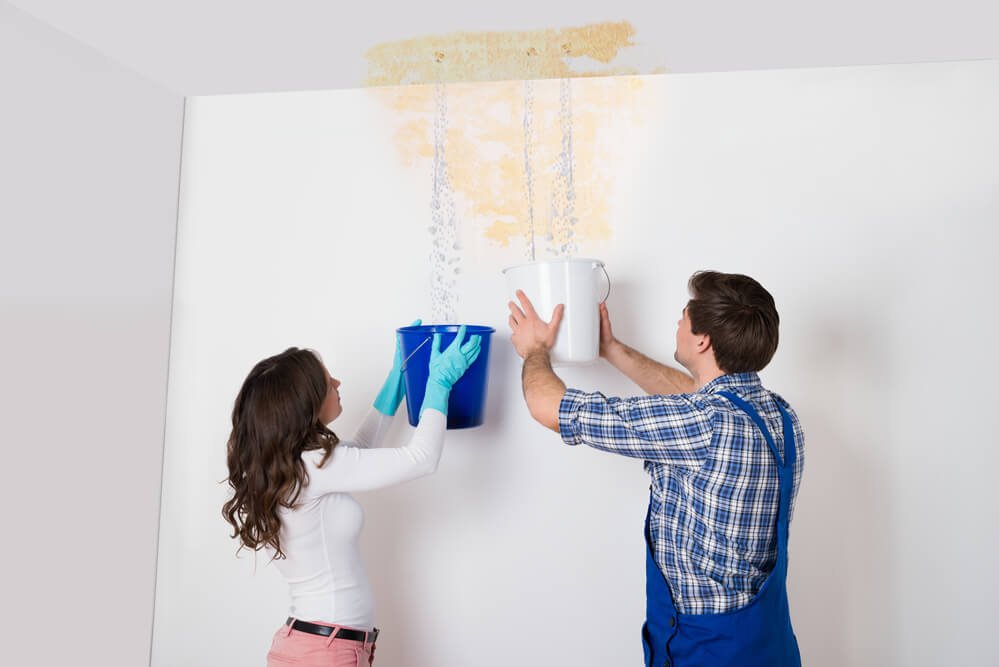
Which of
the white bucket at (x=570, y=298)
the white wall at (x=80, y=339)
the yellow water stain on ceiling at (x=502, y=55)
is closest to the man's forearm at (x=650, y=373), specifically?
the white bucket at (x=570, y=298)

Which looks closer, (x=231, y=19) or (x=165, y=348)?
(x=231, y=19)

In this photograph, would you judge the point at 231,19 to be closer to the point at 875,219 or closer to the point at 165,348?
the point at 165,348

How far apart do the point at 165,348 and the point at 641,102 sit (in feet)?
5.38

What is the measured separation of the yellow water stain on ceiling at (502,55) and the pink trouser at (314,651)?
1513mm

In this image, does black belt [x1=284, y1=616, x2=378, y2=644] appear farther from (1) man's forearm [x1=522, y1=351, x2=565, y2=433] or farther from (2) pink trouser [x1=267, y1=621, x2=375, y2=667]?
(1) man's forearm [x1=522, y1=351, x2=565, y2=433]

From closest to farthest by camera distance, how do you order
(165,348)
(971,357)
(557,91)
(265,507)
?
1. (265,507)
2. (971,357)
3. (557,91)
4. (165,348)

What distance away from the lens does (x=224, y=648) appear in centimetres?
201

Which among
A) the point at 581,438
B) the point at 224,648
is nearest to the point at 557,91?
the point at 581,438

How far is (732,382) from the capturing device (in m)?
1.32

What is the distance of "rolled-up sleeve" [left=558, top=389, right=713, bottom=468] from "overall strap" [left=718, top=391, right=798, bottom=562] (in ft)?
0.27

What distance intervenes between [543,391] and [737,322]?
415 millimetres

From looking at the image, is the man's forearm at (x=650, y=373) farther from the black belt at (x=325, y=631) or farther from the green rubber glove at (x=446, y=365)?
the black belt at (x=325, y=631)

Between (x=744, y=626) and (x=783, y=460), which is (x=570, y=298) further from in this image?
(x=744, y=626)

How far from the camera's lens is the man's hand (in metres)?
1.54
